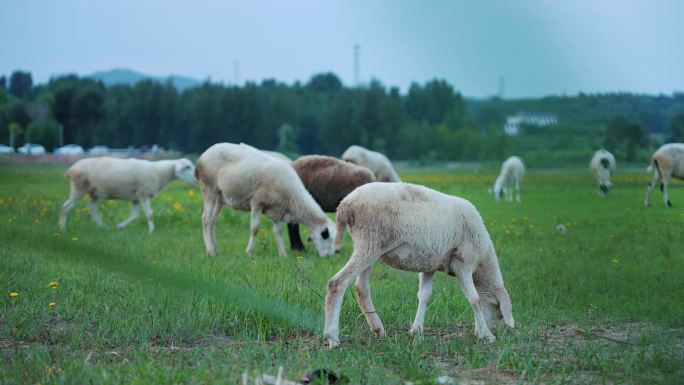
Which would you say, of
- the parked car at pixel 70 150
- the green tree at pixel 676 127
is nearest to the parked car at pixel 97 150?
the parked car at pixel 70 150

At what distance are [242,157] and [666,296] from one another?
698cm

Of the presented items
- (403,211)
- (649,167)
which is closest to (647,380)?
(403,211)

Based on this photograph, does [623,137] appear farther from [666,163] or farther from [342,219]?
[342,219]

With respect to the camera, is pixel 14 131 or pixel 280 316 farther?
pixel 280 316

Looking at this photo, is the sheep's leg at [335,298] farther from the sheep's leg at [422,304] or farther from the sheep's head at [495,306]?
the sheep's head at [495,306]

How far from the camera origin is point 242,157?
14.1 meters

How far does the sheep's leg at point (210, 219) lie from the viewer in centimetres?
1394

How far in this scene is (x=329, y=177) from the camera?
15844 mm

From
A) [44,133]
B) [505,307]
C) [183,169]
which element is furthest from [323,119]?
[44,133]

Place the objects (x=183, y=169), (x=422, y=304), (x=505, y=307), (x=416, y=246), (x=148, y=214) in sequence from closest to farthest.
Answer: (x=416, y=246), (x=422, y=304), (x=505, y=307), (x=148, y=214), (x=183, y=169)

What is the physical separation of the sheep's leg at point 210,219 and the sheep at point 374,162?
7.81 meters

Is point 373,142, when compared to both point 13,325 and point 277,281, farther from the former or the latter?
point 13,325

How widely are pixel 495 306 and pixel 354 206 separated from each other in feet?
5.83

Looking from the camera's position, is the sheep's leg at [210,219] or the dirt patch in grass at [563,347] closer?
the dirt patch in grass at [563,347]
